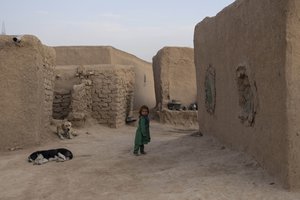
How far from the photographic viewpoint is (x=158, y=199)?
429cm

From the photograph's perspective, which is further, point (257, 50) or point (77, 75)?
point (77, 75)

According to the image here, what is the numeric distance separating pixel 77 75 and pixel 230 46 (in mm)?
7053

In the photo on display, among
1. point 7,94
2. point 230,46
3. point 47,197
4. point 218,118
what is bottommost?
point 47,197

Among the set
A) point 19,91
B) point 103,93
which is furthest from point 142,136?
point 103,93

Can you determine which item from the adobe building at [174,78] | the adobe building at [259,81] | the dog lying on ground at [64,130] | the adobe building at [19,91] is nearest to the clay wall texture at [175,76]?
the adobe building at [174,78]

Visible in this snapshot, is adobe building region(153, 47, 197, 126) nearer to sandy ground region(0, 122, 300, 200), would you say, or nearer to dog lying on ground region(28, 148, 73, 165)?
sandy ground region(0, 122, 300, 200)

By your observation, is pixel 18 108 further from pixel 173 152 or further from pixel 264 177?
pixel 264 177

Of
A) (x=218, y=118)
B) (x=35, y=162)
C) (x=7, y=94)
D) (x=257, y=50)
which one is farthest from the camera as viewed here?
(x=7, y=94)

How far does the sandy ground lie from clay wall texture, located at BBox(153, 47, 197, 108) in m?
6.73

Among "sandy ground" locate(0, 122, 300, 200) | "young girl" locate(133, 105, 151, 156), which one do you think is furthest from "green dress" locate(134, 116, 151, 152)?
"sandy ground" locate(0, 122, 300, 200)

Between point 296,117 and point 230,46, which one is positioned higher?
point 230,46

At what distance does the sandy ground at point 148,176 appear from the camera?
14.5ft

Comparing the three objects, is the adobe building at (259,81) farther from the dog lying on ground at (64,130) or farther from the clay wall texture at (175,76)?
the clay wall texture at (175,76)

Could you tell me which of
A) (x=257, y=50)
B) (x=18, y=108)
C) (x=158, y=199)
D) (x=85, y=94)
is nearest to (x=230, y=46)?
(x=257, y=50)
